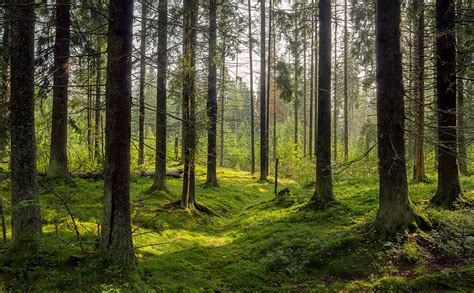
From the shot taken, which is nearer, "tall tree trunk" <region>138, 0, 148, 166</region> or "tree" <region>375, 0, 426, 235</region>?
"tall tree trunk" <region>138, 0, 148, 166</region>

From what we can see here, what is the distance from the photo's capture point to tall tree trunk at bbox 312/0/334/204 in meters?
9.95

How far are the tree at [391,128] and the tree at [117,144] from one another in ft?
15.1

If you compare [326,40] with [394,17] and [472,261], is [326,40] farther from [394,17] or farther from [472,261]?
[472,261]

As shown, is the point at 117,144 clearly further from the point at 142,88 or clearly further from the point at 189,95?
the point at 189,95

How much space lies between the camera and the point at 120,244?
520cm

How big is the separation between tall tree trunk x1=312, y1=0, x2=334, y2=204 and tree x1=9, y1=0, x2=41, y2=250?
7.45 meters

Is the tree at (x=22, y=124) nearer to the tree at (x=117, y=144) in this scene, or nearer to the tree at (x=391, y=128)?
the tree at (x=117, y=144)

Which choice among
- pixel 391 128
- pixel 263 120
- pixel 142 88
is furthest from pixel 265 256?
pixel 263 120

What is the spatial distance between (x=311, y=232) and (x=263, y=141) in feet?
47.0

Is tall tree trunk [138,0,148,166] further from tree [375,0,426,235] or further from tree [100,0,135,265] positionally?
tree [375,0,426,235]

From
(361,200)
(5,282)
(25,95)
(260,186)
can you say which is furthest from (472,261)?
(260,186)

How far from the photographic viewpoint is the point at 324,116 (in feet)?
33.3

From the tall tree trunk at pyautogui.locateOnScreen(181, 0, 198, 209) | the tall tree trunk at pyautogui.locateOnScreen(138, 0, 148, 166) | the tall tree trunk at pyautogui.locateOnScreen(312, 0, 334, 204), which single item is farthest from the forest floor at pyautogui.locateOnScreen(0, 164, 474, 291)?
the tall tree trunk at pyautogui.locateOnScreen(138, 0, 148, 166)

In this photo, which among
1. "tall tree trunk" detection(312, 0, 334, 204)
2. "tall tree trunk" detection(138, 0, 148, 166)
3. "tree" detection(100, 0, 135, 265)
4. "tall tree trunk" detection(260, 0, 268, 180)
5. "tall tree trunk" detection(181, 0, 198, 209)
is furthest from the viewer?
"tall tree trunk" detection(260, 0, 268, 180)
